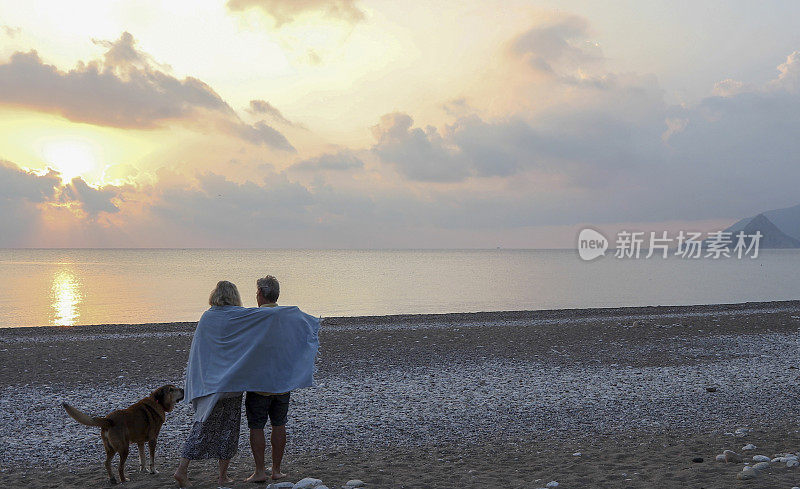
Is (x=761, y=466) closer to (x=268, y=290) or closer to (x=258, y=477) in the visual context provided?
(x=258, y=477)

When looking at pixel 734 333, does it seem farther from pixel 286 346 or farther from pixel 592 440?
pixel 286 346

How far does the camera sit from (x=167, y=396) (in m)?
7.74

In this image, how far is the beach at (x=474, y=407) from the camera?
7852 millimetres

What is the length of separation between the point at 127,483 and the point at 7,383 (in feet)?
28.5

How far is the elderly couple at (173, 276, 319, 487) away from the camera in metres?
7.07

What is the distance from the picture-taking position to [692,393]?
42.1 ft

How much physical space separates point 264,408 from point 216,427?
54 centimetres

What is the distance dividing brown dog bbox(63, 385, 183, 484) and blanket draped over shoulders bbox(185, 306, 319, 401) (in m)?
0.69

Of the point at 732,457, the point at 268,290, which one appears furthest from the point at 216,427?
the point at 732,457

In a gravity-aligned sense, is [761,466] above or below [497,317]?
below

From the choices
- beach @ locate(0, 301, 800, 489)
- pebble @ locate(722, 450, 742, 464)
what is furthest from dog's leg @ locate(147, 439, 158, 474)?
pebble @ locate(722, 450, 742, 464)

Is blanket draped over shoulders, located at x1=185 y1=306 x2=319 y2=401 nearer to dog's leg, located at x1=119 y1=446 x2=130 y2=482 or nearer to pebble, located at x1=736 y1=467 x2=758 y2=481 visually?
dog's leg, located at x1=119 y1=446 x2=130 y2=482

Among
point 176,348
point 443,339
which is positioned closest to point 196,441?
point 176,348

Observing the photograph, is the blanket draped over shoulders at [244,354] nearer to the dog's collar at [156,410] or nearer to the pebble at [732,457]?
the dog's collar at [156,410]
